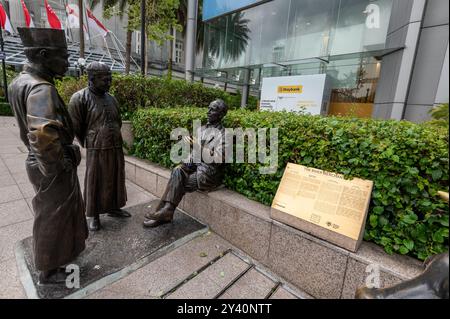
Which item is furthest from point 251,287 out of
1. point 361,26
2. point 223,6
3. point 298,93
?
point 223,6

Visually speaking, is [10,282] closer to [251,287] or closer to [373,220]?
[251,287]

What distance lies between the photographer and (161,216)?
10.9 ft

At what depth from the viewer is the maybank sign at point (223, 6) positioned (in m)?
12.1

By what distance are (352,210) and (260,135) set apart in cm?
146

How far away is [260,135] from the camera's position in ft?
10.5

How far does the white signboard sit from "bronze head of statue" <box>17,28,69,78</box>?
607cm

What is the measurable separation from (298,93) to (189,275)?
713 cm

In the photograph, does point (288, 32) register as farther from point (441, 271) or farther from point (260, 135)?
point (441, 271)

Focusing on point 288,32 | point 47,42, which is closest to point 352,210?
point 47,42

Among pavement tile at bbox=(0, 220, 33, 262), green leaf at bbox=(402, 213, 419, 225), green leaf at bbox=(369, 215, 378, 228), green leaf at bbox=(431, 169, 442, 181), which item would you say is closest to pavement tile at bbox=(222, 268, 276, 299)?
green leaf at bbox=(369, 215, 378, 228)

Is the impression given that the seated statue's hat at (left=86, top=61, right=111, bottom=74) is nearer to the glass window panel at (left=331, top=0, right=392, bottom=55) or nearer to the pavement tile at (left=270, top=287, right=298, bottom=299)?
the pavement tile at (left=270, top=287, right=298, bottom=299)

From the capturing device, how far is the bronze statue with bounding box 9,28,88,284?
71.5 inches
